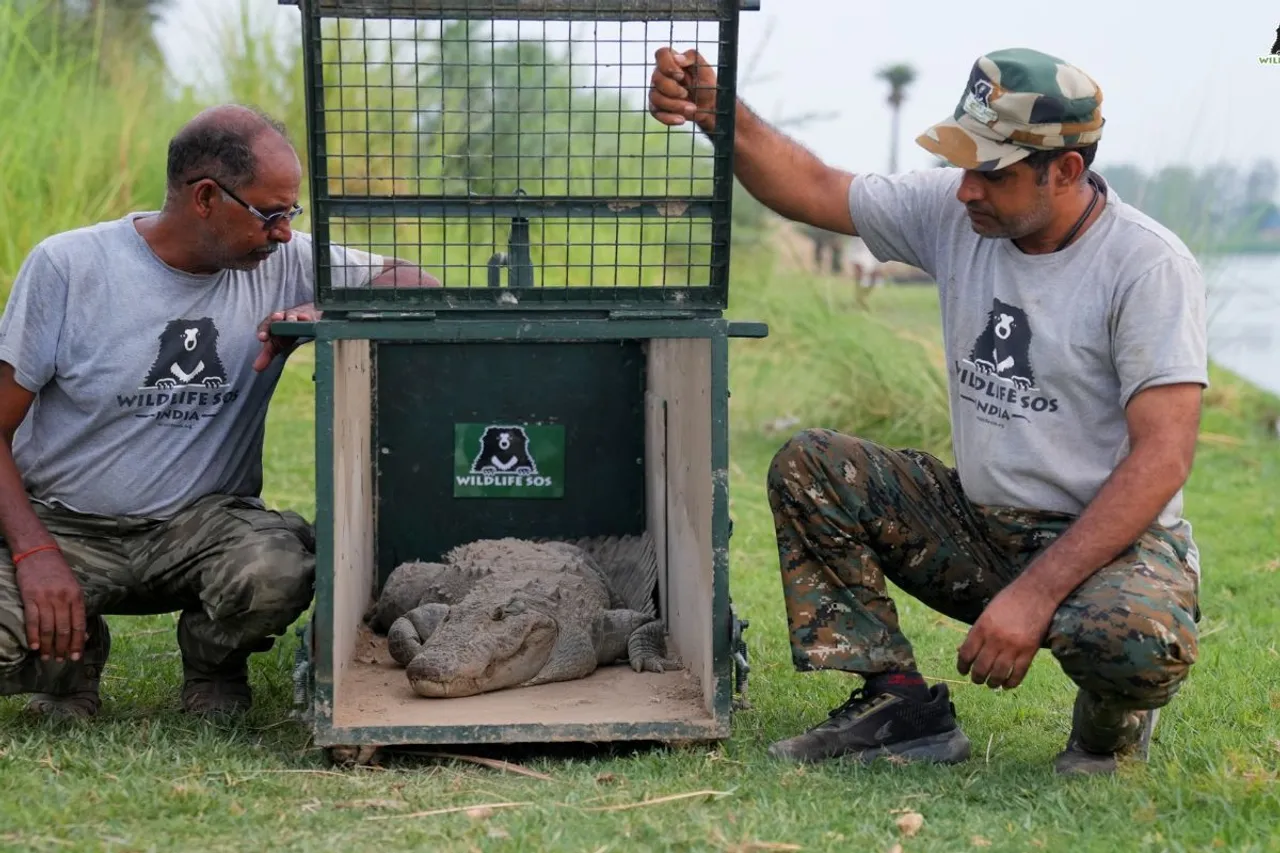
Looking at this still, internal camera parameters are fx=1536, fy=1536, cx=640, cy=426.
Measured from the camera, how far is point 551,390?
17.3ft

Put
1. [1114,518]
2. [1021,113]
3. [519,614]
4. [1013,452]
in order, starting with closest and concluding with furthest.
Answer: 1. [1114,518]
2. [1021,113]
3. [1013,452]
4. [519,614]

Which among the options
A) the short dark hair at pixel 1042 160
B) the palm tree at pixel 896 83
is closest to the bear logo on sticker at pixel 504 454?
the short dark hair at pixel 1042 160

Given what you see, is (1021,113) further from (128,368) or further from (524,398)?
(128,368)

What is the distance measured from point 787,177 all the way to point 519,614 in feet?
4.75

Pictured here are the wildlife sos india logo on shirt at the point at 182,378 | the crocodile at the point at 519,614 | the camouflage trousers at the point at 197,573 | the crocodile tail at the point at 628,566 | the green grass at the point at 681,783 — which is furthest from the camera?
the crocodile tail at the point at 628,566

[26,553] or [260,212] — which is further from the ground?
[260,212]

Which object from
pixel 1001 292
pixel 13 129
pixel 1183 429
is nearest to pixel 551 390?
pixel 1001 292

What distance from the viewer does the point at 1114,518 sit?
3.48 m

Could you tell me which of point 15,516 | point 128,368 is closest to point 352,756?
point 15,516

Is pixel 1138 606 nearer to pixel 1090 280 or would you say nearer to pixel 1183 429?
pixel 1183 429

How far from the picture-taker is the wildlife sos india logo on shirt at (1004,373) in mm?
3768

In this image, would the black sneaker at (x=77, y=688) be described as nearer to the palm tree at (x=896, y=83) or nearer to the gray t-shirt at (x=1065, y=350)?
the gray t-shirt at (x=1065, y=350)

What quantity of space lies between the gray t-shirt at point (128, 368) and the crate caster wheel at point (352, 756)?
0.94 meters

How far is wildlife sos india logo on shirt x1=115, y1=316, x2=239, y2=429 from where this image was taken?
412 cm
